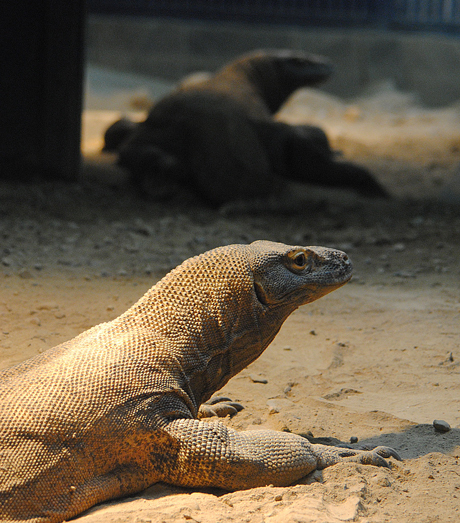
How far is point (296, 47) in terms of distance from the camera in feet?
74.0

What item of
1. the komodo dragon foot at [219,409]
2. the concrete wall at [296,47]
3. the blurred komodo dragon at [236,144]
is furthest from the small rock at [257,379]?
the concrete wall at [296,47]

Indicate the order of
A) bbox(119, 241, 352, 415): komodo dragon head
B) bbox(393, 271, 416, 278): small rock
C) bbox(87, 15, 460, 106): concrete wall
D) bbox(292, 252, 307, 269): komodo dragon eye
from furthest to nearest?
bbox(87, 15, 460, 106): concrete wall < bbox(393, 271, 416, 278): small rock < bbox(292, 252, 307, 269): komodo dragon eye < bbox(119, 241, 352, 415): komodo dragon head

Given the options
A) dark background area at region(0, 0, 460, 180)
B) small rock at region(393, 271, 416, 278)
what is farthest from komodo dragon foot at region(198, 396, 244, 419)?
dark background area at region(0, 0, 460, 180)

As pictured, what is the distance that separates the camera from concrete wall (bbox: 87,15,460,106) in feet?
73.4

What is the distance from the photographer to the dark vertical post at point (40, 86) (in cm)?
920

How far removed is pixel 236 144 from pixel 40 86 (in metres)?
3.06

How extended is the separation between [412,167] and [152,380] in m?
11.0

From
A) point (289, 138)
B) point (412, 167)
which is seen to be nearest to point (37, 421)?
point (289, 138)

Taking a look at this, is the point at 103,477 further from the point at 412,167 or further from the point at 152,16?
the point at 152,16

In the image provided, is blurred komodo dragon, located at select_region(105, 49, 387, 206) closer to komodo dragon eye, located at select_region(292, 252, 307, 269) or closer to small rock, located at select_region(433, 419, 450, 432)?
komodo dragon eye, located at select_region(292, 252, 307, 269)

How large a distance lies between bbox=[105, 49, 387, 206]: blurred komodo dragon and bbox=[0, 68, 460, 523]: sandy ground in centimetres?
46

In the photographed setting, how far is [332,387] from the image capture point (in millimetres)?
4371

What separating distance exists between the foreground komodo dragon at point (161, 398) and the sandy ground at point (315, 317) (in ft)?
0.43

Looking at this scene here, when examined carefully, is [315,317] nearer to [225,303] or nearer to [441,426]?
[441,426]
